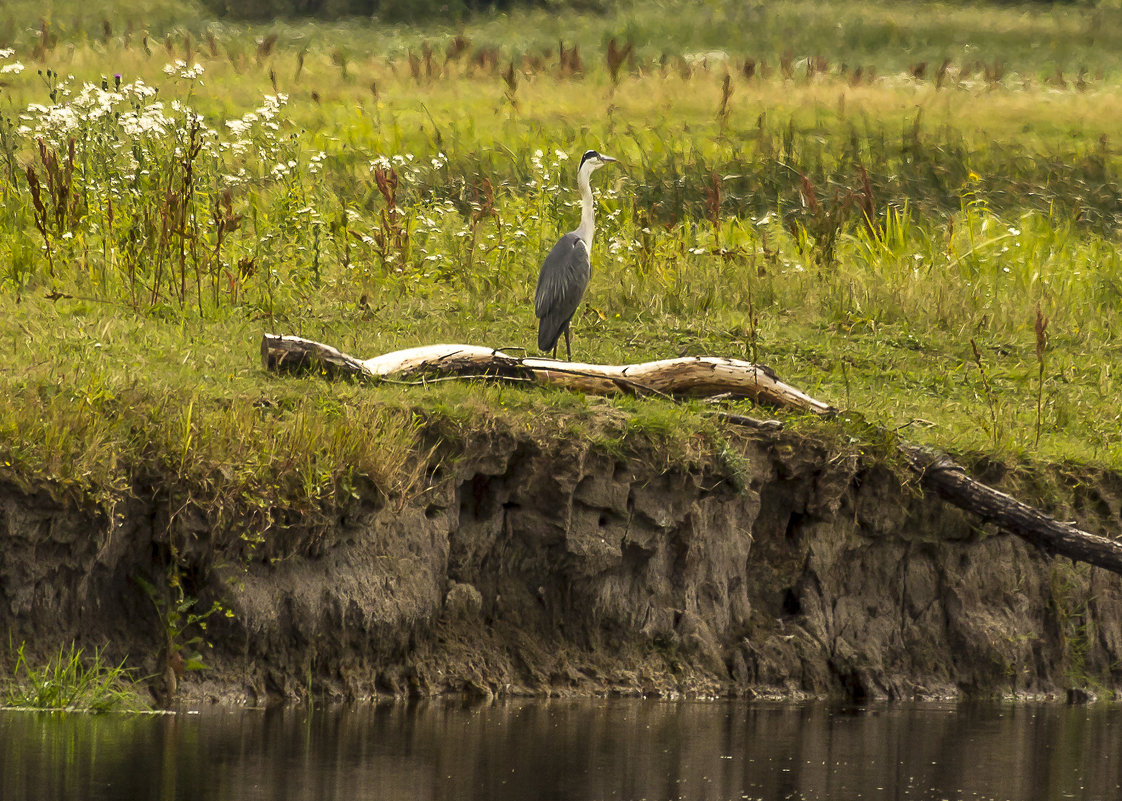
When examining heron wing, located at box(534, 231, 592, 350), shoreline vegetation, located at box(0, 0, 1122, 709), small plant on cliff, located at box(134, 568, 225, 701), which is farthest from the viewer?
heron wing, located at box(534, 231, 592, 350)

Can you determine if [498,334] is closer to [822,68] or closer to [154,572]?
[154,572]

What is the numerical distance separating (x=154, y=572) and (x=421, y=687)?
1.70 meters

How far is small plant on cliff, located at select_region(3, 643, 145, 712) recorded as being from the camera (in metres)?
8.80

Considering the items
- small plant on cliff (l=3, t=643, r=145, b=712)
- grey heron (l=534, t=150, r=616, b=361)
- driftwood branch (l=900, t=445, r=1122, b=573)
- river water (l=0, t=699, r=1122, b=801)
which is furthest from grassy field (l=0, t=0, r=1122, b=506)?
river water (l=0, t=699, r=1122, b=801)

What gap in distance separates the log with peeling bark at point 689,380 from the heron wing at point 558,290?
1569 mm

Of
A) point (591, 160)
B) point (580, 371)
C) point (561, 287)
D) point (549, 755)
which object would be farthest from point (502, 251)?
point (549, 755)

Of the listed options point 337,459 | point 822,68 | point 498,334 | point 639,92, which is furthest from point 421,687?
point 822,68

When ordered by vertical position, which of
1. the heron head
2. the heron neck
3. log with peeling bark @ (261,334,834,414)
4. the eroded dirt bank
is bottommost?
the eroded dirt bank

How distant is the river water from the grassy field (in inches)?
57.8

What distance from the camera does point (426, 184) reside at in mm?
19344

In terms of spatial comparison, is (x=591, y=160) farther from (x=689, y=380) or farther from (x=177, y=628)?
(x=177, y=628)

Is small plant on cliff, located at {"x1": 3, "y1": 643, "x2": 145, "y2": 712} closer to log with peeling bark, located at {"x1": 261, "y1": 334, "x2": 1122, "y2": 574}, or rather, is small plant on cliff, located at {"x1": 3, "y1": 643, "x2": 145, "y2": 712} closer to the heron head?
log with peeling bark, located at {"x1": 261, "y1": 334, "x2": 1122, "y2": 574}

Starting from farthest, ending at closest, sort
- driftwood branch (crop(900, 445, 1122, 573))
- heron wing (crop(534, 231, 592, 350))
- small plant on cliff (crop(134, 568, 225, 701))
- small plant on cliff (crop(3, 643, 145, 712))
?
heron wing (crop(534, 231, 592, 350)) → driftwood branch (crop(900, 445, 1122, 573)) → small plant on cliff (crop(134, 568, 225, 701)) → small plant on cliff (crop(3, 643, 145, 712))

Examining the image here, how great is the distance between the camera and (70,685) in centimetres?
888
